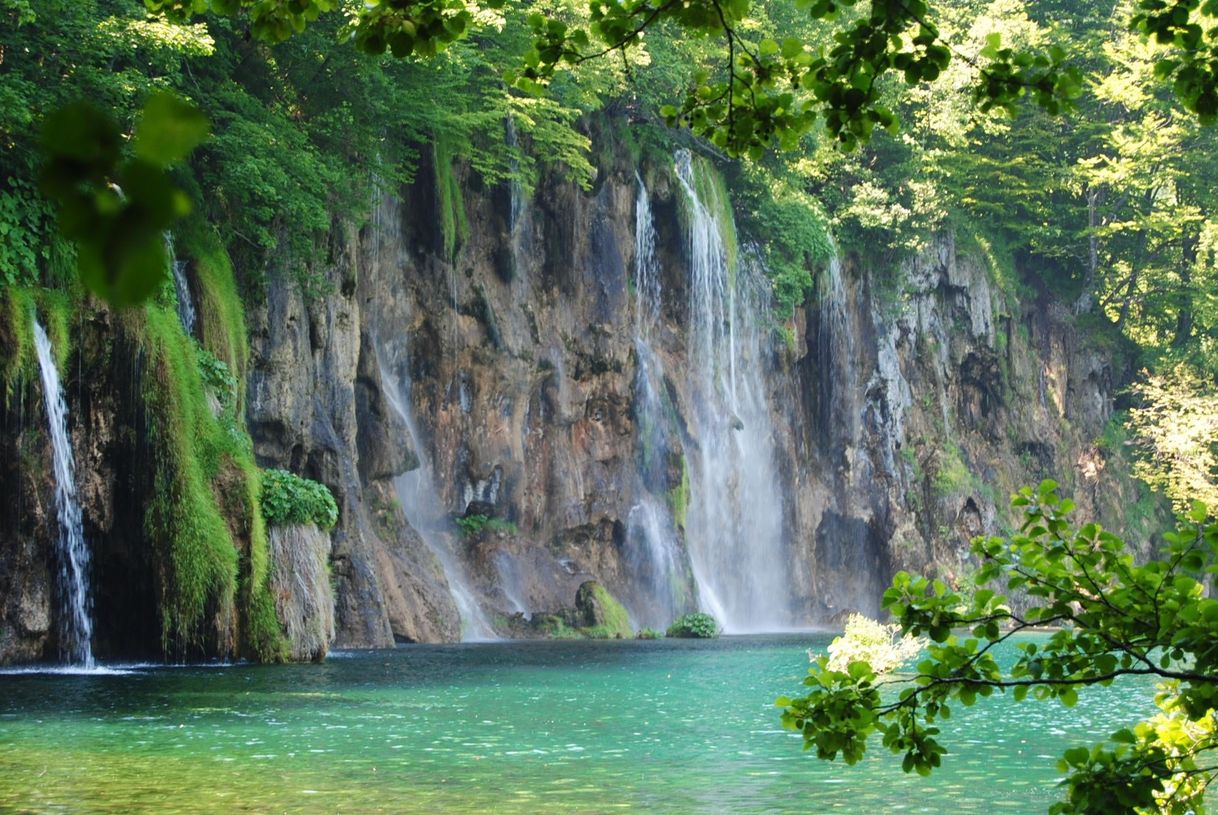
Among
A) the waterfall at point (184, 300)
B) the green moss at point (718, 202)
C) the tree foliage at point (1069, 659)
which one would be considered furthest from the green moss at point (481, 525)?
the tree foliage at point (1069, 659)

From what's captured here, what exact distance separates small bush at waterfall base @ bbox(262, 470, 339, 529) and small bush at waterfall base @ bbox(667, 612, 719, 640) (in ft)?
43.8

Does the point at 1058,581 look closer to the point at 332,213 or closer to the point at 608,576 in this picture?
the point at 332,213

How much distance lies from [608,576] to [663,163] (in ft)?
38.1

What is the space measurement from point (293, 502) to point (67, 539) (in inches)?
132

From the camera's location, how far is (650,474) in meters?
35.6

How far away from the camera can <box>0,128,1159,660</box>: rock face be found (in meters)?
24.1

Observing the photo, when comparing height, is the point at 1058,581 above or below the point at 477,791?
above

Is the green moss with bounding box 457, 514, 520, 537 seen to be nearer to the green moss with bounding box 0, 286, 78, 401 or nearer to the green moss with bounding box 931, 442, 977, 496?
the green moss with bounding box 0, 286, 78, 401

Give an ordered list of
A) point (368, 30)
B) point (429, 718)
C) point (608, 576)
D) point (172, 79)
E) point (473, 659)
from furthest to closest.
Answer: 1. point (608, 576)
2. point (473, 659)
3. point (172, 79)
4. point (429, 718)
5. point (368, 30)

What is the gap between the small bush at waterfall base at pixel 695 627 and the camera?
31.9 metres

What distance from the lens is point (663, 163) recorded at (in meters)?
37.1

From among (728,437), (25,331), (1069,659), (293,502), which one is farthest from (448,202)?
(1069,659)

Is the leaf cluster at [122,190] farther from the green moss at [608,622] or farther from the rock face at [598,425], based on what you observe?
the green moss at [608,622]

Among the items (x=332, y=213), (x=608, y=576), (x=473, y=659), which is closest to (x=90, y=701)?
(x=473, y=659)
